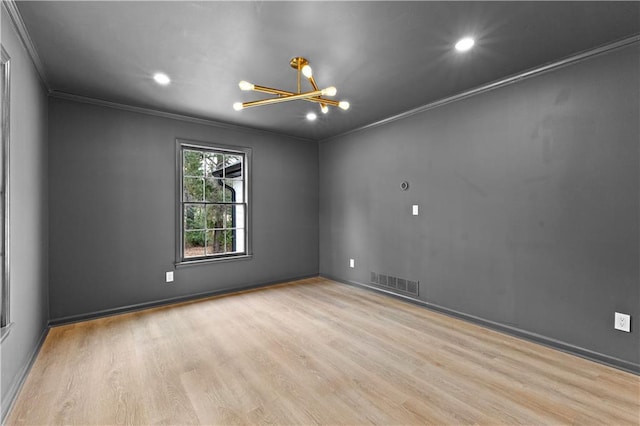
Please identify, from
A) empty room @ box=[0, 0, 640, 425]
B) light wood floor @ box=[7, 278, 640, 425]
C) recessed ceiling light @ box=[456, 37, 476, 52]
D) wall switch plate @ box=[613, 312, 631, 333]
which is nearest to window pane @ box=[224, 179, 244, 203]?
empty room @ box=[0, 0, 640, 425]

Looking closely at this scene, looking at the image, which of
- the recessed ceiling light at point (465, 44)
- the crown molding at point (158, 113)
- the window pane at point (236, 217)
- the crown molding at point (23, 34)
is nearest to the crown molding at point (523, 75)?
the recessed ceiling light at point (465, 44)

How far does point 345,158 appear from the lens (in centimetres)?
505

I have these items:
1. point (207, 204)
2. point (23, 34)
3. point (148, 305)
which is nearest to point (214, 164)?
point (207, 204)

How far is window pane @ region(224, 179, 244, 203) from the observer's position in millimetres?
4867

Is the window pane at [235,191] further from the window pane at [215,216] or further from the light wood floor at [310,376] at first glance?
the light wood floor at [310,376]

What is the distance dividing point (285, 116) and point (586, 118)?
3175mm

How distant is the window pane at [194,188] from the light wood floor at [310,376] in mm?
1747

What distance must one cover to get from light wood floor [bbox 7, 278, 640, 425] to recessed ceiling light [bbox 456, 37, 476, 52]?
2528mm

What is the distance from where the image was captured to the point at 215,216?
4.66 meters

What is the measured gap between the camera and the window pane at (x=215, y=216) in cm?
460

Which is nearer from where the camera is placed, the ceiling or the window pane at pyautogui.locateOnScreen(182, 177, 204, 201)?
the ceiling

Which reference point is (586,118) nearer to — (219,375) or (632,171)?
(632,171)

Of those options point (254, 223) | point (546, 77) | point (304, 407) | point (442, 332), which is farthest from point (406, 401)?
point (254, 223)

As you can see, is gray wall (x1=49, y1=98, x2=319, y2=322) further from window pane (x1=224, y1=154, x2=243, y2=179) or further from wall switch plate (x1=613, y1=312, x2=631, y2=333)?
wall switch plate (x1=613, y1=312, x2=631, y2=333)
